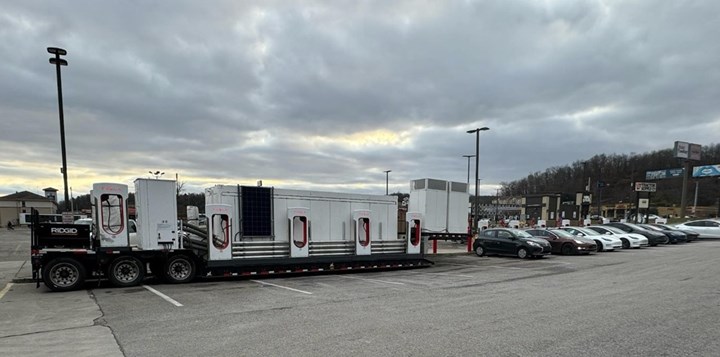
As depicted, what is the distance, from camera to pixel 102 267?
10.8 m

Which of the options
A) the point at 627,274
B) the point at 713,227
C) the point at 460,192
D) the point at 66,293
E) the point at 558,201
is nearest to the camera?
the point at 66,293

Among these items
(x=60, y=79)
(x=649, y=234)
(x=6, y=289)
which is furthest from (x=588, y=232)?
(x=60, y=79)

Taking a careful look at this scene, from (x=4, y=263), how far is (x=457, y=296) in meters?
16.8

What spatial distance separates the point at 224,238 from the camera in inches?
481

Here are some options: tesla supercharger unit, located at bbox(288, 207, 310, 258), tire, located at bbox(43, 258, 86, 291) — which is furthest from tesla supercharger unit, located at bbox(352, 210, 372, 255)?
tire, located at bbox(43, 258, 86, 291)

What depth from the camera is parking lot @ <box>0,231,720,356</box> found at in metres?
5.31

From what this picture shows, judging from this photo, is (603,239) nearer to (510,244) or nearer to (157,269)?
(510,244)

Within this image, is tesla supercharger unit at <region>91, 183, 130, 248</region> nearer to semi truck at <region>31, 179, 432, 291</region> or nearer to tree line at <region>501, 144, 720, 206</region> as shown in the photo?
semi truck at <region>31, 179, 432, 291</region>

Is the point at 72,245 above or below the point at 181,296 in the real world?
above

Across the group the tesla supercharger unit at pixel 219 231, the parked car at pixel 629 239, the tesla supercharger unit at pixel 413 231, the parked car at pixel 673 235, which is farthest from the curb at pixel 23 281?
the parked car at pixel 673 235

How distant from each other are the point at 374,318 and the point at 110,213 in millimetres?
8013

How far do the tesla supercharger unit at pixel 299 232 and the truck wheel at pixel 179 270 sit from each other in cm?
303

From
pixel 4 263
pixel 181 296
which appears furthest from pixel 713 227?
pixel 4 263

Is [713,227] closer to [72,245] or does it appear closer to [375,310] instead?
[375,310]
